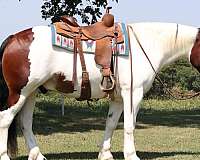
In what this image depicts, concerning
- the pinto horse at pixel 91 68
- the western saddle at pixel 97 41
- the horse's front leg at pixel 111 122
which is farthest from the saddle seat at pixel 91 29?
the horse's front leg at pixel 111 122

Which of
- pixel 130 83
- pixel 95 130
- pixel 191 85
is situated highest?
pixel 130 83

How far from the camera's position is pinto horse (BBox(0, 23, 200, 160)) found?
6.34 metres

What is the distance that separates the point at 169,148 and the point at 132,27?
2883mm

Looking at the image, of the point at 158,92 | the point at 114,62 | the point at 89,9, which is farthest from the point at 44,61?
the point at 158,92

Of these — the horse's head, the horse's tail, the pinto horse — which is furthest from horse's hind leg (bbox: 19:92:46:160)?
the horse's head

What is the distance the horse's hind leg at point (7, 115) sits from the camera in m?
6.34

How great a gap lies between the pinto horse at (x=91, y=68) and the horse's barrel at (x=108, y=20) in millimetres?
265

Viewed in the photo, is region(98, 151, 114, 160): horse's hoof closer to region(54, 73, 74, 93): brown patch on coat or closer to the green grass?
the green grass

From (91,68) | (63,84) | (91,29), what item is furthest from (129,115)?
(91,29)

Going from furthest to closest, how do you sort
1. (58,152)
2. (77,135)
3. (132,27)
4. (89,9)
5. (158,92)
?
(158,92)
(89,9)
(77,135)
(58,152)
(132,27)

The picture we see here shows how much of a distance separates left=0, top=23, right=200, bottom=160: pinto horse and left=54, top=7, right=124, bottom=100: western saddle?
0.08 m

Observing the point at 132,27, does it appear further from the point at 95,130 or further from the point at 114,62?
the point at 95,130

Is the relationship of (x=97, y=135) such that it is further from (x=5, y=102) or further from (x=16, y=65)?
(x=16, y=65)

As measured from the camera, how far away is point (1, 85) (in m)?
6.51
